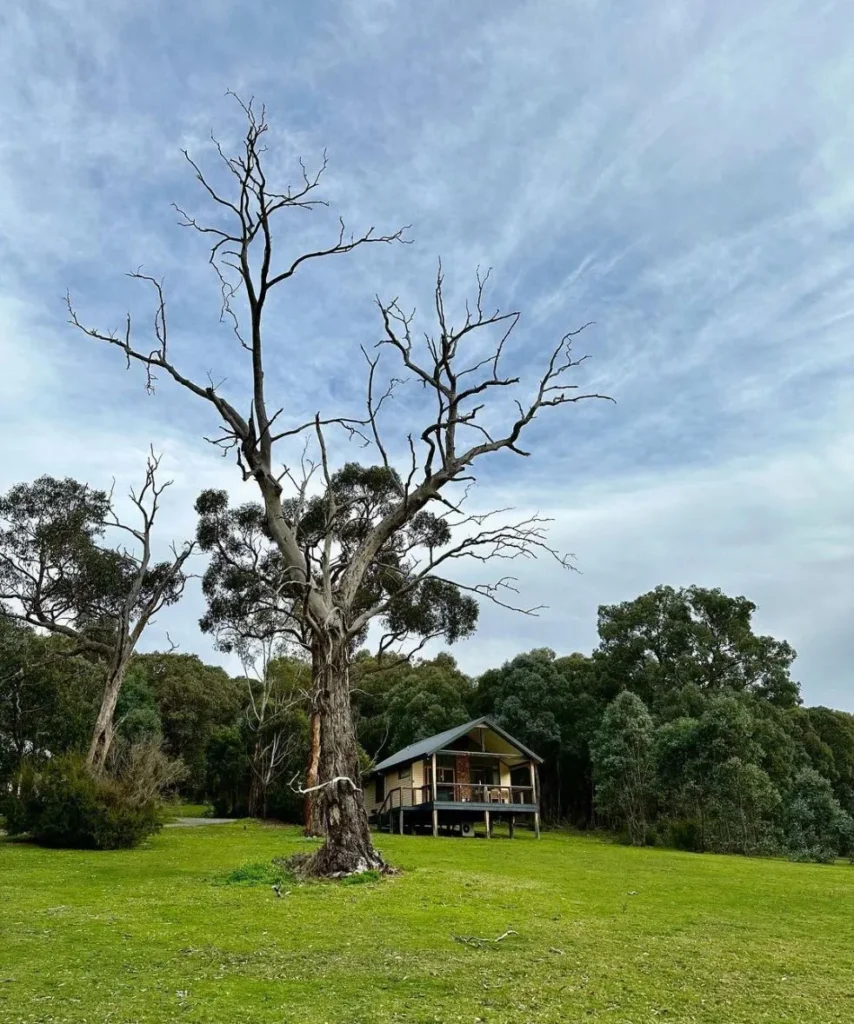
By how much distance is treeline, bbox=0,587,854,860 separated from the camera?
1039 inches

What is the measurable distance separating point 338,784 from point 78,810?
834cm

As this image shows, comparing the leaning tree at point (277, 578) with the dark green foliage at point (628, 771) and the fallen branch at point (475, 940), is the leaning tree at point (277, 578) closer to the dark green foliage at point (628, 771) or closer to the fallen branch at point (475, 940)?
the dark green foliage at point (628, 771)

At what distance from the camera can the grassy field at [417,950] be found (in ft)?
15.1

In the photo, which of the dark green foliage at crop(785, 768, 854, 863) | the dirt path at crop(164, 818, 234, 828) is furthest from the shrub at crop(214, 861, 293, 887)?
the dark green foliage at crop(785, 768, 854, 863)

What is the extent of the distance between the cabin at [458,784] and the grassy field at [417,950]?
1847 cm

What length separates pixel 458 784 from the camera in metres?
29.6

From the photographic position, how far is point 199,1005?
454 cm

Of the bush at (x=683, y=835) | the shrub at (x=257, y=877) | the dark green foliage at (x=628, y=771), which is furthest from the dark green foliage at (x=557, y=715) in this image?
the shrub at (x=257, y=877)

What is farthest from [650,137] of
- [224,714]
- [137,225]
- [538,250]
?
[224,714]

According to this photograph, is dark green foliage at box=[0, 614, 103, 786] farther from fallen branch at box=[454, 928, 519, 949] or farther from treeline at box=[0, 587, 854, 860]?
fallen branch at box=[454, 928, 519, 949]

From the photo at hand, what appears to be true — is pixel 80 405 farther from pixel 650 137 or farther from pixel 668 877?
pixel 668 877

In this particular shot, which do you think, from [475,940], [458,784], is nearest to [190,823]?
[458,784]

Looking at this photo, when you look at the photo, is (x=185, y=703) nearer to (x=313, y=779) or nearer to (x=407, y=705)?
(x=407, y=705)

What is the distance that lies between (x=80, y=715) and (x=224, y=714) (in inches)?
849
